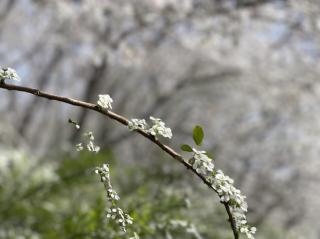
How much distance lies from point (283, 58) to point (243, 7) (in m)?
2.87

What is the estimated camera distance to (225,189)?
1018 millimetres

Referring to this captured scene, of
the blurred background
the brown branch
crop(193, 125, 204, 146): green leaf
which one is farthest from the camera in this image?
the blurred background

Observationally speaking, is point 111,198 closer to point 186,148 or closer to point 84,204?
point 186,148

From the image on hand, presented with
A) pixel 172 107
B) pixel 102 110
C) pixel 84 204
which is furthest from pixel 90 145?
pixel 172 107

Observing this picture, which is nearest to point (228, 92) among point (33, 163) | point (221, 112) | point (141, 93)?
point (221, 112)

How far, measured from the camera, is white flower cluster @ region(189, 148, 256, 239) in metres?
1.02

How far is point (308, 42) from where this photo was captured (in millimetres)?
9445

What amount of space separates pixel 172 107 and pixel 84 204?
9732mm

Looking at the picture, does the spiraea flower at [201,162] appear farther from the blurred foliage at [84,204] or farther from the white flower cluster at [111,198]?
the blurred foliage at [84,204]

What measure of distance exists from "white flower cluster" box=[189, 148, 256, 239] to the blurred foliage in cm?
98

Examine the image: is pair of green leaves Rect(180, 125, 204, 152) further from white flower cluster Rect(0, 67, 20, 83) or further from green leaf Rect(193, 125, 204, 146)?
white flower cluster Rect(0, 67, 20, 83)

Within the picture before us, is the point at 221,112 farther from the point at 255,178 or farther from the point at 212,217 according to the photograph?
the point at 212,217

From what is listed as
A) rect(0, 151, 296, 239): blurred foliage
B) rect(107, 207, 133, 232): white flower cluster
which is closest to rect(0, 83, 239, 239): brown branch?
rect(107, 207, 133, 232): white flower cluster

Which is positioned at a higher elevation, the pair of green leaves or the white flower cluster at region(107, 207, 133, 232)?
the pair of green leaves
